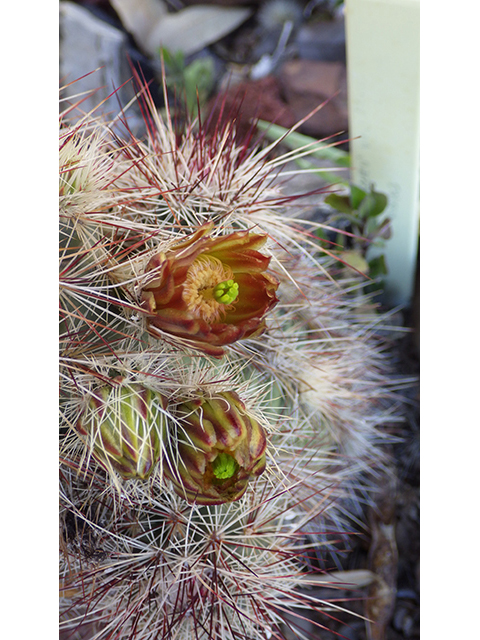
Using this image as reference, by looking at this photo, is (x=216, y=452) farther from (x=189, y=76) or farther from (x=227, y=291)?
(x=189, y=76)

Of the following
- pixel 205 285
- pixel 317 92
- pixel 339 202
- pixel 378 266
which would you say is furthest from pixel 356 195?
pixel 205 285

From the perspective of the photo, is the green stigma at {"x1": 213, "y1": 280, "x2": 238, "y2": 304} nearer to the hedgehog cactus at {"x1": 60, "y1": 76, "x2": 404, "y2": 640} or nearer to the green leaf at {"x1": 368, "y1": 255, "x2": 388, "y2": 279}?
the hedgehog cactus at {"x1": 60, "y1": 76, "x2": 404, "y2": 640}
